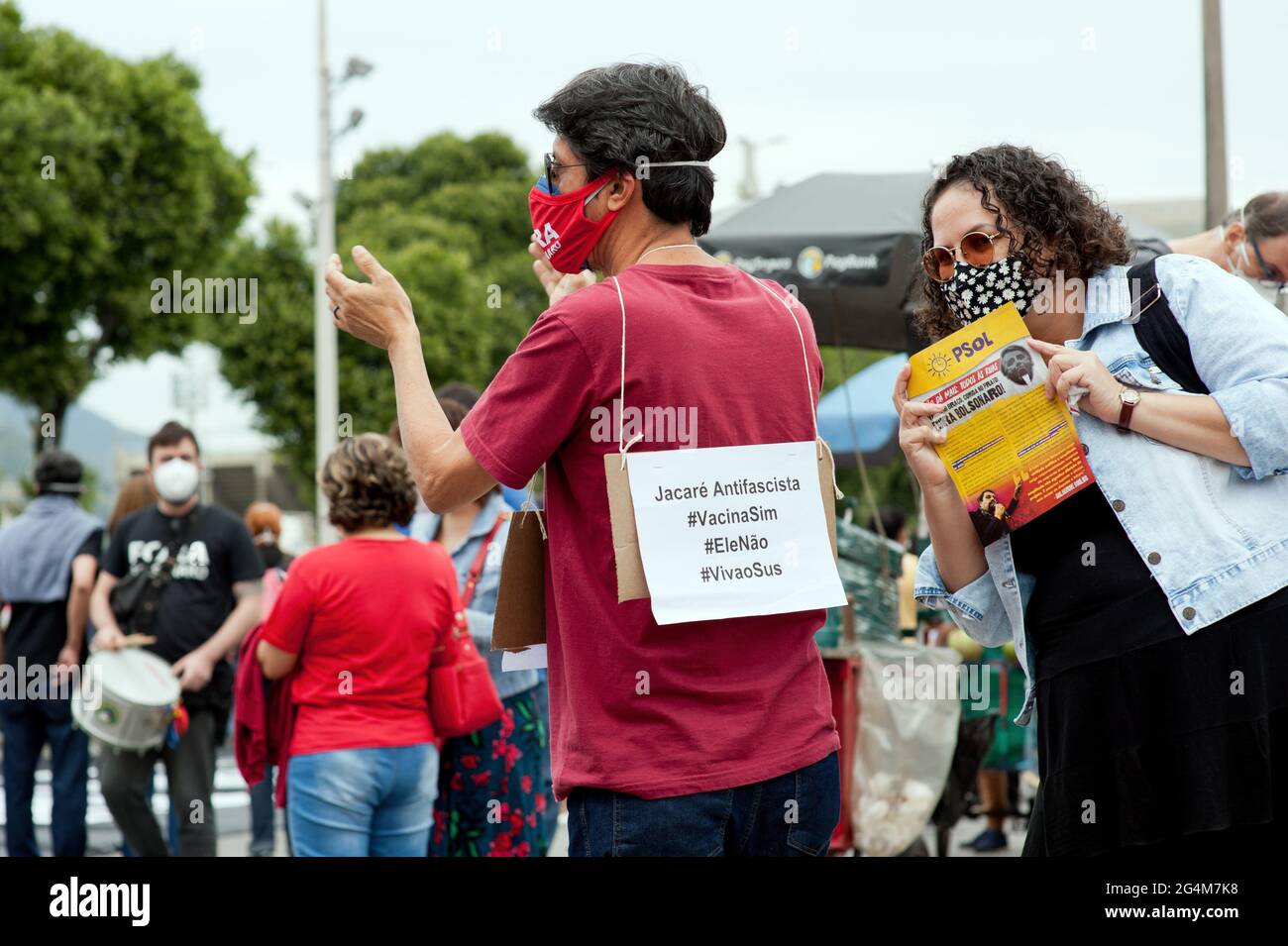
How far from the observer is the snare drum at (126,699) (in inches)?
242

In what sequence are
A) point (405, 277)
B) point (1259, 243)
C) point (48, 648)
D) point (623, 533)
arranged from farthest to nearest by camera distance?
point (405, 277) < point (48, 648) < point (1259, 243) < point (623, 533)

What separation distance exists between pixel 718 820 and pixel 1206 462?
38.3 inches

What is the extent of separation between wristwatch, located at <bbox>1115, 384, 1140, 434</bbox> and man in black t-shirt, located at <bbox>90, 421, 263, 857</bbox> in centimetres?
499

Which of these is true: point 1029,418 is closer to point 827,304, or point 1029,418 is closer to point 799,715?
point 799,715

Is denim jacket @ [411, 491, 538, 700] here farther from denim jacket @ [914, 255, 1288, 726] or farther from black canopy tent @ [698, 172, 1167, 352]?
denim jacket @ [914, 255, 1288, 726]

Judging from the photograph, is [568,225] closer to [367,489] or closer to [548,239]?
[548,239]

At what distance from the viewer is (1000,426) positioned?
2477 millimetres

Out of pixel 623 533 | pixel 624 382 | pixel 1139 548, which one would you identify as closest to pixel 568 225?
pixel 624 382

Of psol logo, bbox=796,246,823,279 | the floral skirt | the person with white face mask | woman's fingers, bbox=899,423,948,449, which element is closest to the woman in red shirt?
the floral skirt

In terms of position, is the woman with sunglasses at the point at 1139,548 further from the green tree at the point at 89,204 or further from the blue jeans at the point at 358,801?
the green tree at the point at 89,204

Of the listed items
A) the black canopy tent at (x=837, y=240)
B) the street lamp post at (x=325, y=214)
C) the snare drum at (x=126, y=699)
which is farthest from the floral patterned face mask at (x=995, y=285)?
the street lamp post at (x=325, y=214)
